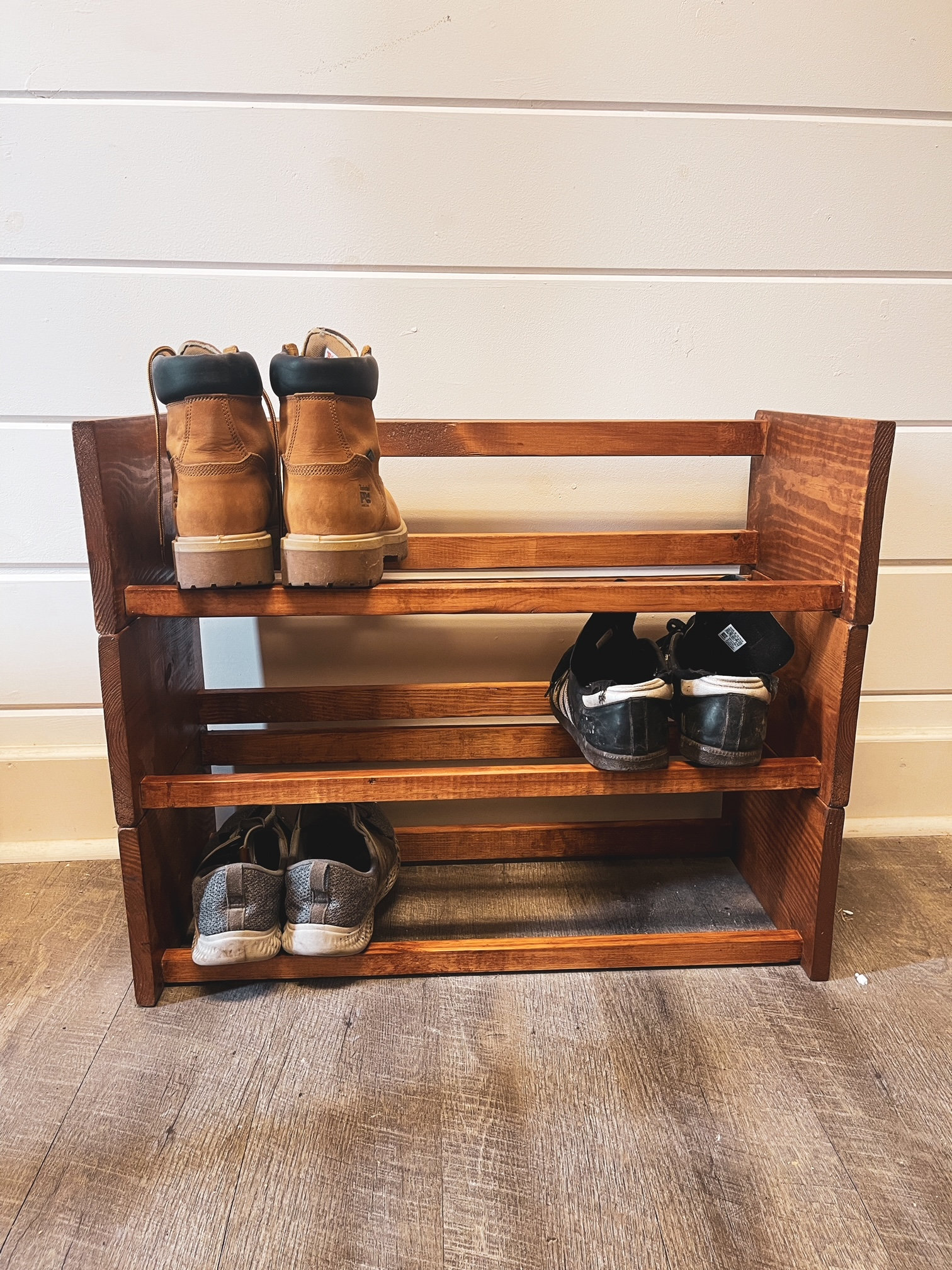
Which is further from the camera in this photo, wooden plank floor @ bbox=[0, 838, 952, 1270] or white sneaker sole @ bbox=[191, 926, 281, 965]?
white sneaker sole @ bbox=[191, 926, 281, 965]

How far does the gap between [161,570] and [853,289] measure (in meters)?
1.06

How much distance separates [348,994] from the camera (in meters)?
0.96

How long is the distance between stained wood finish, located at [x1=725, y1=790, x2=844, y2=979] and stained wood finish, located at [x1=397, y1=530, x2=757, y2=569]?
36cm

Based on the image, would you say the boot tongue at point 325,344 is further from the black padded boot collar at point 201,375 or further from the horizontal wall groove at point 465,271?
the horizontal wall groove at point 465,271

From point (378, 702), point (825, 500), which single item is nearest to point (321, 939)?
point (378, 702)

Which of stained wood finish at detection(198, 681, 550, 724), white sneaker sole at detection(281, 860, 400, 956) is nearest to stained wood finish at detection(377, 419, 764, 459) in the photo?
stained wood finish at detection(198, 681, 550, 724)

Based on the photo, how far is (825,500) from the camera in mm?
949

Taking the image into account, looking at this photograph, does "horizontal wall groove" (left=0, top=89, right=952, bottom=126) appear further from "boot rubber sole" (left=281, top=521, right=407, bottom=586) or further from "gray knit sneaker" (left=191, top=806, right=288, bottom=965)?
"gray knit sneaker" (left=191, top=806, right=288, bottom=965)

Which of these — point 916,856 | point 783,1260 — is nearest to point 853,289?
point 916,856

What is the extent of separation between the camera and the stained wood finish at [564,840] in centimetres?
123

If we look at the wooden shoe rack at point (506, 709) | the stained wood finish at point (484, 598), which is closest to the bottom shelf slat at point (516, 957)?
the wooden shoe rack at point (506, 709)

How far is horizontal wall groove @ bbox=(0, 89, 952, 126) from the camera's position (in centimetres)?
104

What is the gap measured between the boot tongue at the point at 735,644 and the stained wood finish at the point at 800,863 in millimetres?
179

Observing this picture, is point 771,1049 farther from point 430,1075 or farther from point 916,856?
point 916,856
